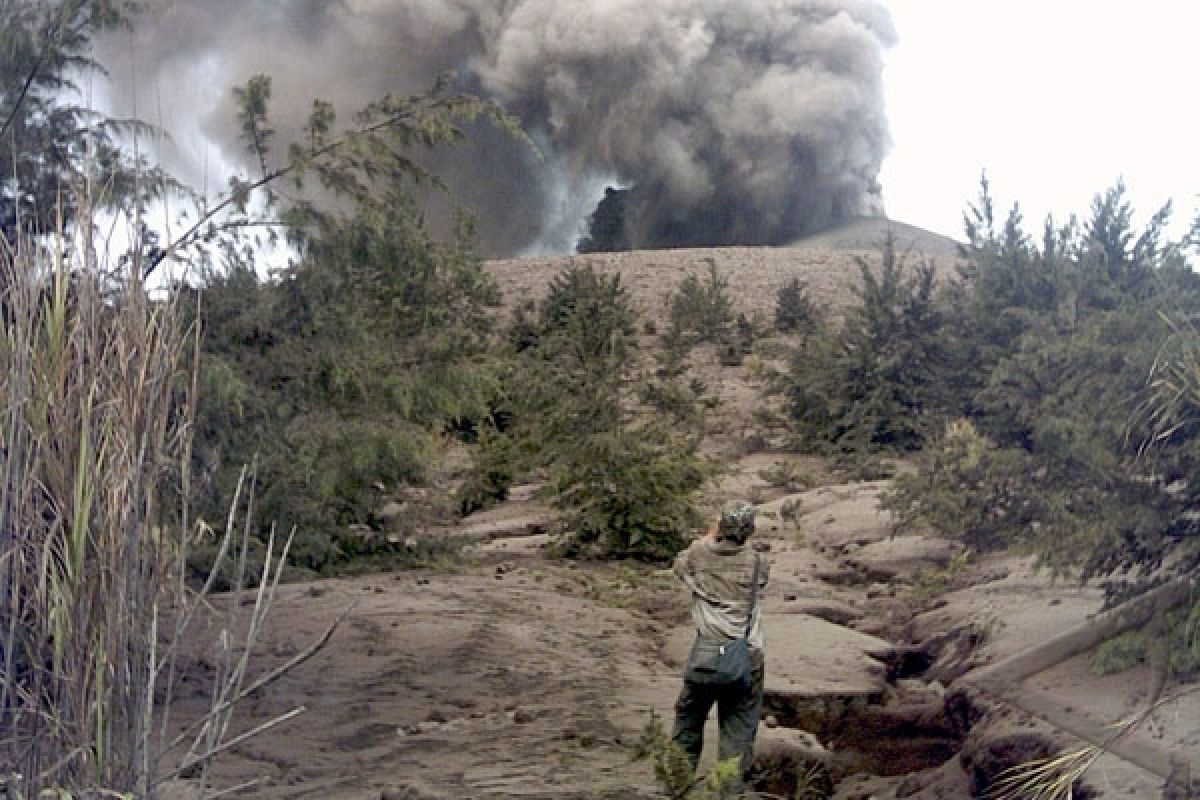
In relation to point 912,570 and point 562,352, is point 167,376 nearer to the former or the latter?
point 912,570

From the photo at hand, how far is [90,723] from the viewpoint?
3.11 meters

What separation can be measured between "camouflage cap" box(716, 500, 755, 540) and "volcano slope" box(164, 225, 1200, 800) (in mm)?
1307

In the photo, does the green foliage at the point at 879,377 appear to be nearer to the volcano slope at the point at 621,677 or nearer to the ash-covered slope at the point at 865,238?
the volcano slope at the point at 621,677

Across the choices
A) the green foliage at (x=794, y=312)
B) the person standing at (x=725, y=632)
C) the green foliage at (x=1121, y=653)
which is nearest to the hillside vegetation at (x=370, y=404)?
the green foliage at (x=1121, y=653)

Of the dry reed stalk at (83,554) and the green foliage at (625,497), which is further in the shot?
the green foliage at (625,497)

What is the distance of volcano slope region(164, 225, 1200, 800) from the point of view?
7.00m

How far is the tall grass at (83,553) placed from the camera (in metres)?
3.07

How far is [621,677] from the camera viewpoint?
9.45 metres

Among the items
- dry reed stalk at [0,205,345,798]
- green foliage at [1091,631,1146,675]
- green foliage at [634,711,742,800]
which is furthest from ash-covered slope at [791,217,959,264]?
dry reed stalk at [0,205,345,798]

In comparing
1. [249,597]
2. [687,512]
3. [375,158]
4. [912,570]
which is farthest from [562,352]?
[375,158]

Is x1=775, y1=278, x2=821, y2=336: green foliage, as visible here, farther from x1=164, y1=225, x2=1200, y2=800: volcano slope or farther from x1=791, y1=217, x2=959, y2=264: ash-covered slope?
x1=164, y1=225, x2=1200, y2=800: volcano slope

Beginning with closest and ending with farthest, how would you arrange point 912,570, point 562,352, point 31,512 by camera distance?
point 31,512, point 912,570, point 562,352

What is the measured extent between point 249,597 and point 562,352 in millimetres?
8339

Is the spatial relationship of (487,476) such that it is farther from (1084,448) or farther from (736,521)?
(736,521)
